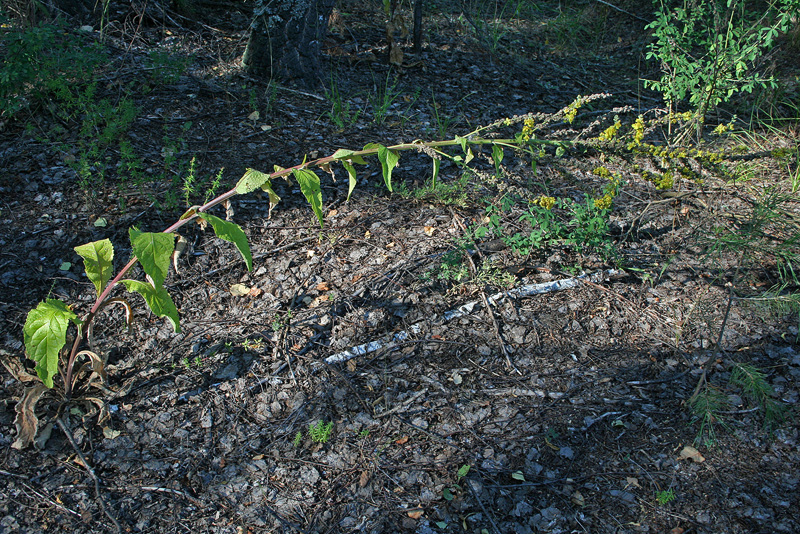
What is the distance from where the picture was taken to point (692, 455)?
2037 mm

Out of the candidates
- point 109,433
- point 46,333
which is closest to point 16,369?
point 109,433

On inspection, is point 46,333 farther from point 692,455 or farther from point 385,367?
point 692,455

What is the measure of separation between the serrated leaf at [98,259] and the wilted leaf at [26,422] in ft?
1.58

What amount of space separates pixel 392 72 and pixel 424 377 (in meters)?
3.39

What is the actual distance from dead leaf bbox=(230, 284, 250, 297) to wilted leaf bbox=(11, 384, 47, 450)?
3.12 feet

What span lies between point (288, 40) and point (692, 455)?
3.84 meters

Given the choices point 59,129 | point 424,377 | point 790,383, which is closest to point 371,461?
point 424,377

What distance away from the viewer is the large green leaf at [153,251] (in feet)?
5.22

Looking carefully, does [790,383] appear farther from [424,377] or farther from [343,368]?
[343,368]

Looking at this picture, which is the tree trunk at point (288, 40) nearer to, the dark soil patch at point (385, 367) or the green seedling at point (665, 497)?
the dark soil patch at point (385, 367)

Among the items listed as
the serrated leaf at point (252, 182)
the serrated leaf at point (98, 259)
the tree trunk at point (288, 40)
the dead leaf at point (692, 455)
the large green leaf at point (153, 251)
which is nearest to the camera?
the large green leaf at point (153, 251)

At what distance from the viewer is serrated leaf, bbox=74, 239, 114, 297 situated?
1.92 meters

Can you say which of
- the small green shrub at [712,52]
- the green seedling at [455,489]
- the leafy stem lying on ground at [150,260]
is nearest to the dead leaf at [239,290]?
the leafy stem lying on ground at [150,260]

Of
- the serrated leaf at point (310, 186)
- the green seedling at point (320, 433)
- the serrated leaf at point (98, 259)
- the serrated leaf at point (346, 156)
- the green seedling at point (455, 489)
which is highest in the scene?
the serrated leaf at point (346, 156)
